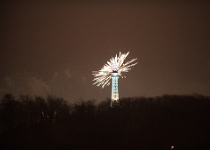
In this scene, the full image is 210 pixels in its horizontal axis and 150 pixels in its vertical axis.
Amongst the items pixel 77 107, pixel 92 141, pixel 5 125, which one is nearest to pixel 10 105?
pixel 5 125

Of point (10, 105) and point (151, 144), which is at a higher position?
point (10, 105)

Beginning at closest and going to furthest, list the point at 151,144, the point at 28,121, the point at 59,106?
the point at 151,144 → the point at 28,121 → the point at 59,106

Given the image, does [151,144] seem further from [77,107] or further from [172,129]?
[77,107]

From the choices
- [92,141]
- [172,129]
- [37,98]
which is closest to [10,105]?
[37,98]

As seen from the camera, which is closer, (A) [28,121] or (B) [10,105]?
(B) [10,105]

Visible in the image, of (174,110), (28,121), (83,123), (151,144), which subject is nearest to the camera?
(151,144)

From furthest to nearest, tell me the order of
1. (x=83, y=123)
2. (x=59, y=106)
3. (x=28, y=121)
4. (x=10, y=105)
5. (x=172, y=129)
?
(x=59, y=106), (x=28, y=121), (x=10, y=105), (x=83, y=123), (x=172, y=129)

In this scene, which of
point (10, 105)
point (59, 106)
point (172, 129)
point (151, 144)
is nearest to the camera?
point (151, 144)

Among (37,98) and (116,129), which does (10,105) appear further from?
(116,129)

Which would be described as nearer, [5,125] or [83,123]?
[83,123]
